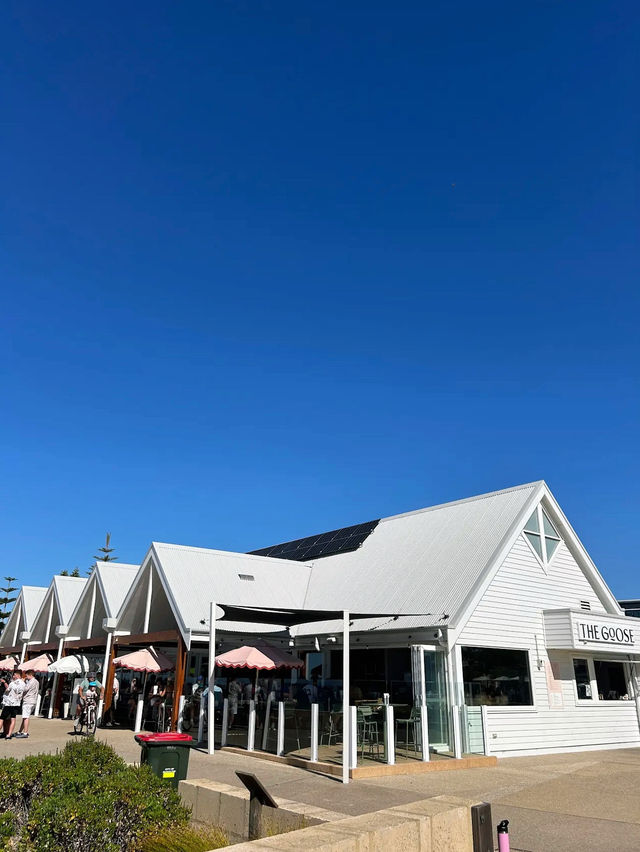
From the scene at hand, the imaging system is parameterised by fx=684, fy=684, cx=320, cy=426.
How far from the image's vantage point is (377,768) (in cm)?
1290

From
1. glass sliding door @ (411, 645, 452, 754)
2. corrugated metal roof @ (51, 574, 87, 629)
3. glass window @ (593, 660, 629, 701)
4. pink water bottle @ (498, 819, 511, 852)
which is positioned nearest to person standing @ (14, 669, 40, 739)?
glass sliding door @ (411, 645, 452, 754)

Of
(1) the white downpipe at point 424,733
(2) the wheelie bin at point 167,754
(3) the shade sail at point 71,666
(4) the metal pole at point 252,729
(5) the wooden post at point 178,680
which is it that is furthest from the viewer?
(3) the shade sail at point 71,666

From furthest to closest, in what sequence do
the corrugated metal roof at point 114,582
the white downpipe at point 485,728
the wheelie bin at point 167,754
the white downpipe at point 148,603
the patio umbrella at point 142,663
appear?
the corrugated metal roof at point 114,582
the white downpipe at point 148,603
the patio umbrella at point 142,663
the white downpipe at point 485,728
the wheelie bin at point 167,754

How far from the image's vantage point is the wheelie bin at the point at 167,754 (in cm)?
859

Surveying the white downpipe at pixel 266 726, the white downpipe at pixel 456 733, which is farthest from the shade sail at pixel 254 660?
the white downpipe at pixel 456 733

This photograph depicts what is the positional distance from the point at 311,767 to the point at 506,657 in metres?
6.59

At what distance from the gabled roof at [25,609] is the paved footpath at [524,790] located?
64.2ft

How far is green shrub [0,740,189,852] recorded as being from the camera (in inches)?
233

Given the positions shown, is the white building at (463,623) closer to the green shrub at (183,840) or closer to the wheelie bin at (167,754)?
the wheelie bin at (167,754)

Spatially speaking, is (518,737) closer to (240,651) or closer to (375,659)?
(375,659)

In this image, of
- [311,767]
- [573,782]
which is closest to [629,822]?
[573,782]

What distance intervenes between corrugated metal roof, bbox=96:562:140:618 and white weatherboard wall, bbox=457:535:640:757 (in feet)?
43.4

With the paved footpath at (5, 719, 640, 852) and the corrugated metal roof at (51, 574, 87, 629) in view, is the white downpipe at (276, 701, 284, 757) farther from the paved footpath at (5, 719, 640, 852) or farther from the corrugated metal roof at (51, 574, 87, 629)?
the corrugated metal roof at (51, 574, 87, 629)

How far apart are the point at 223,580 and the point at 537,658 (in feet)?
31.8
